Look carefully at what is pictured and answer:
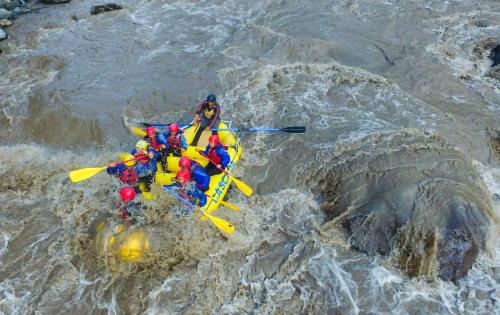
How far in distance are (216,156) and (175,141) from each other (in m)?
0.77

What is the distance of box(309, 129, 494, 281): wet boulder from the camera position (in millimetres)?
6105

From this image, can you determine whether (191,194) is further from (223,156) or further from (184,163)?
(223,156)

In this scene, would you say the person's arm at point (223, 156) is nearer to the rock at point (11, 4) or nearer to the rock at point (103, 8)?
the rock at point (103, 8)

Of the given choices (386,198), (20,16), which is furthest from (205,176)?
(20,16)

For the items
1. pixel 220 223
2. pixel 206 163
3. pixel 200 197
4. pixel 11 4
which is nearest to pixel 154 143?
pixel 206 163

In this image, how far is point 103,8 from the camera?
1489 cm

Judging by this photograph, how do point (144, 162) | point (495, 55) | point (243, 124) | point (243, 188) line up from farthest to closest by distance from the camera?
point (495, 55) → point (243, 124) → point (243, 188) → point (144, 162)

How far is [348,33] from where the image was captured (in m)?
12.5

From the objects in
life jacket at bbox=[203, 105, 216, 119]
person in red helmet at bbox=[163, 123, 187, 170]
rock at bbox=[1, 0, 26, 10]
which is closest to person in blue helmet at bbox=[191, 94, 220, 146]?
life jacket at bbox=[203, 105, 216, 119]

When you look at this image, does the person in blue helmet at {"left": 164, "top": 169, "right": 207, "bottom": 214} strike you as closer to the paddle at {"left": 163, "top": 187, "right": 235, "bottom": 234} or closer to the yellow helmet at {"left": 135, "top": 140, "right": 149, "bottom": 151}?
the paddle at {"left": 163, "top": 187, "right": 235, "bottom": 234}

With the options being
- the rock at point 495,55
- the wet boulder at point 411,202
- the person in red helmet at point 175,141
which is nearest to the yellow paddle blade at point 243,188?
the person in red helmet at point 175,141

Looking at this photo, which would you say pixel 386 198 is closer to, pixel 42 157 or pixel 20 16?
pixel 42 157

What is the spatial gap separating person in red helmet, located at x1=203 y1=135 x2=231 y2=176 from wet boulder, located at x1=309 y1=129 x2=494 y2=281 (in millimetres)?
1758

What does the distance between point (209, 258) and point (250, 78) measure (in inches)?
219
